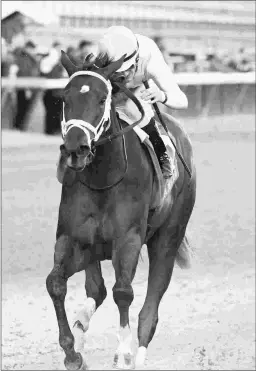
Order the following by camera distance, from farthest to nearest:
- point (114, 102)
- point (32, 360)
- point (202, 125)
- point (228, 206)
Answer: point (202, 125)
point (228, 206)
point (32, 360)
point (114, 102)

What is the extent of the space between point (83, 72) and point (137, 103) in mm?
300

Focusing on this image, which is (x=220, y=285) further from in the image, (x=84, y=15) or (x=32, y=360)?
(x=84, y=15)

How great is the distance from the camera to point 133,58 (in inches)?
157

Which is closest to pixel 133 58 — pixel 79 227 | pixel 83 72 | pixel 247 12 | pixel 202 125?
pixel 83 72

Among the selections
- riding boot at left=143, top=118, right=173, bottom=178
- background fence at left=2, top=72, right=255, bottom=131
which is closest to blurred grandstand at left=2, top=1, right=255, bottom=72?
background fence at left=2, top=72, right=255, bottom=131

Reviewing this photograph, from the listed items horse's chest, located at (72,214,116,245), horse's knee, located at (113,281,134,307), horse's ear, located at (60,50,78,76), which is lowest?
horse's knee, located at (113,281,134,307)

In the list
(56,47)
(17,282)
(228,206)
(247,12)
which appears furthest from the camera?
(247,12)

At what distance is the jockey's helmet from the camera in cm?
384

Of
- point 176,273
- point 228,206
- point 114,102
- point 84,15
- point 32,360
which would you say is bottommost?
point 84,15

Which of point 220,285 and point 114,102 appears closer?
point 114,102

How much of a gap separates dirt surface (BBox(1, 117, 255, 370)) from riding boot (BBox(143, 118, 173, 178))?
2.04 m

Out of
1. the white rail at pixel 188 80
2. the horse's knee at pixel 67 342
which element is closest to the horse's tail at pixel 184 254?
the horse's knee at pixel 67 342

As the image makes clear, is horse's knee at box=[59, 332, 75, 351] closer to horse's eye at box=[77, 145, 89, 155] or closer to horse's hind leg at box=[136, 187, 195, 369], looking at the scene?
horse's eye at box=[77, 145, 89, 155]

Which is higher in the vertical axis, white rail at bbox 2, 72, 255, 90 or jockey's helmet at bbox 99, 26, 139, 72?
jockey's helmet at bbox 99, 26, 139, 72
